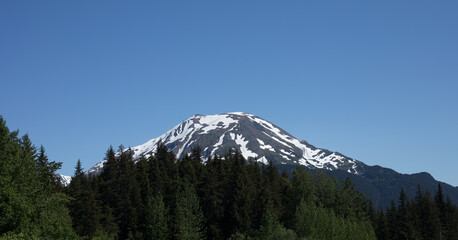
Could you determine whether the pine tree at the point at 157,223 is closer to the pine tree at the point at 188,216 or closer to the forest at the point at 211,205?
the forest at the point at 211,205

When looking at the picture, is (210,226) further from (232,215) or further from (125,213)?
(125,213)

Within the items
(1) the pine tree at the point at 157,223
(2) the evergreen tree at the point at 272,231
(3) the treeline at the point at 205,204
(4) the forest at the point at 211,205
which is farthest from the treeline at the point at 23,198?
(2) the evergreen tree at the point at 272,231

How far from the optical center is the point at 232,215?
87625mm

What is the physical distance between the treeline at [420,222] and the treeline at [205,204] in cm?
1440

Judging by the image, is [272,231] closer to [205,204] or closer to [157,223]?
[205,204]

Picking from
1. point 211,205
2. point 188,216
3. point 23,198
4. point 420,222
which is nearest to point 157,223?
point 188,216

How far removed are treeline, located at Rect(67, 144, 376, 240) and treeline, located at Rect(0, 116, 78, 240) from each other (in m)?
29.7

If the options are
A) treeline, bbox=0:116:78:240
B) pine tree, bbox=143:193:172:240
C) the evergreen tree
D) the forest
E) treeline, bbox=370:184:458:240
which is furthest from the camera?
treeline, bbox=370:184:458:240

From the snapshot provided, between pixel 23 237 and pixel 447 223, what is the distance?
113 meters

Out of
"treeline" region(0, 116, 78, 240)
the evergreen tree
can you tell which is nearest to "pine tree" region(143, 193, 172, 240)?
the evergreen tree

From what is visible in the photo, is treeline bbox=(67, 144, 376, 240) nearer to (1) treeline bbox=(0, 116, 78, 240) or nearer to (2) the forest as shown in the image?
(2) the forest

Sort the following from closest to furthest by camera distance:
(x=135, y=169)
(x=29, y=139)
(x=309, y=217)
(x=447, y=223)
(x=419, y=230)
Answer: (x=29, y=139) → (x=309, y=217) → (x=135, y=169) → (x=419, y=230) → (x=447, y=223)

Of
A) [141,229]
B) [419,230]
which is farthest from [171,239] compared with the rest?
[419,230]

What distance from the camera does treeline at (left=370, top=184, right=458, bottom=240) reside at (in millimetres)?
111875
